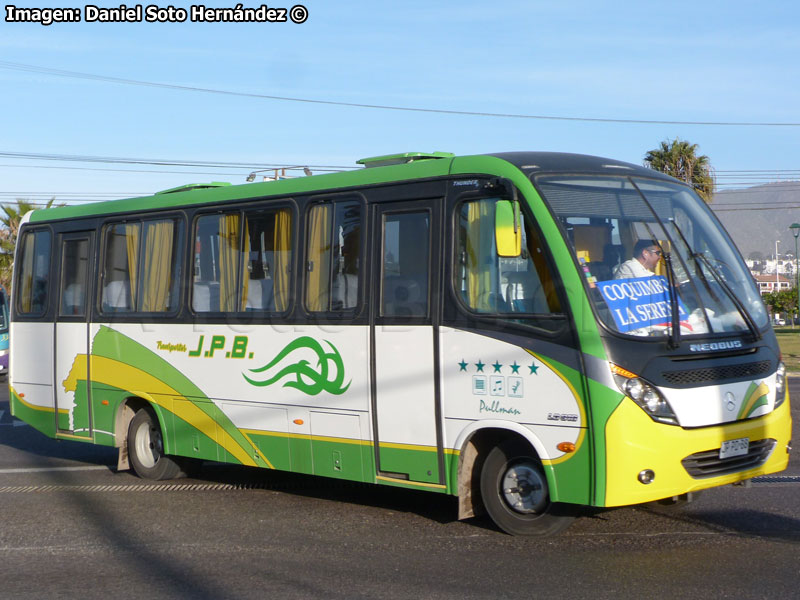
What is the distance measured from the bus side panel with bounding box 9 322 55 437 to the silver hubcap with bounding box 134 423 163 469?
1428 mm

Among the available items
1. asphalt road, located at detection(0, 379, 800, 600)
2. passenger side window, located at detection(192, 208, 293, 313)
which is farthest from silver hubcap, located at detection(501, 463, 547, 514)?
passenger side window, located at detection(192, 208, 293, 313)

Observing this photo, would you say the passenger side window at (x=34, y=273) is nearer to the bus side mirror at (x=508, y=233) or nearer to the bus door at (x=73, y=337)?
the bus door at (x=73, y=337)

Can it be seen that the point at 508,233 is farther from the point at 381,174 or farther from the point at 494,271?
the point at 381,174

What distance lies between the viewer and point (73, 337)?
38.4 feet

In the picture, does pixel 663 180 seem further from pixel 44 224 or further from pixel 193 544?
pixel 44 224

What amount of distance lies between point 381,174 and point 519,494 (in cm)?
284

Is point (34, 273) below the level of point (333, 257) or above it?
above

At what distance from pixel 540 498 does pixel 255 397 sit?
10.2 feet

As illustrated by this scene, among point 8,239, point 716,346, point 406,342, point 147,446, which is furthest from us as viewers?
point 8,239

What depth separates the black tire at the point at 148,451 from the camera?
11.1 metres

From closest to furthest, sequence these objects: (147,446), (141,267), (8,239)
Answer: (141,267) < (147,446) < (8,239)

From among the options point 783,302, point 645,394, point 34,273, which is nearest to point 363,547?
point 645,394

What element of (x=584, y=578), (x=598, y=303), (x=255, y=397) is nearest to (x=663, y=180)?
(x=598, y=303)

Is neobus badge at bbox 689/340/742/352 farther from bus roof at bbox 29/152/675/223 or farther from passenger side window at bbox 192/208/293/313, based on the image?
passenger side window at bbox 192/208/293/313
